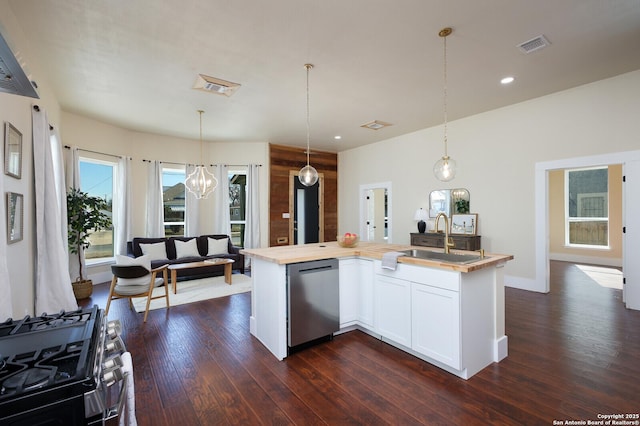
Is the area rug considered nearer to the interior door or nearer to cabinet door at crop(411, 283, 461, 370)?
the interior door

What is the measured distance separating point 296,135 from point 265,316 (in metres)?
4.51

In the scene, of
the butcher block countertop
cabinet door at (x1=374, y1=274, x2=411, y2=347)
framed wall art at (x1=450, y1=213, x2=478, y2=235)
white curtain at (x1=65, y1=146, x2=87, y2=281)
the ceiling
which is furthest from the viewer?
framed wall art at (x1=450, y1=213, x2=478, y2=235)

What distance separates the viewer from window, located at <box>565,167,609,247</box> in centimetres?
689

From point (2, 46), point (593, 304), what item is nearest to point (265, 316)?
point (2, 46)

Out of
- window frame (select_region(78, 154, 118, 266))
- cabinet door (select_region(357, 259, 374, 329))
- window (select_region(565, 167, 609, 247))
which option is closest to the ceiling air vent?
cabinet door (select_region(357, 259, 374, 329))

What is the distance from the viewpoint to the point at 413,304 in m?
2.55

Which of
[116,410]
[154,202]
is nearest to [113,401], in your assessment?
[116,410]

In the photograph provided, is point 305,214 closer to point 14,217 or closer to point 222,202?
point 222,202

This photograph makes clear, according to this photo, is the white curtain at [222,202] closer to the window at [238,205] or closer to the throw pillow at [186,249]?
the window at [238,205]

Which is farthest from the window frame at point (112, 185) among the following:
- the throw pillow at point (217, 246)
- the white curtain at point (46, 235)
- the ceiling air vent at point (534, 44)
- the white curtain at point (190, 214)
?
the ceiling air vent at point (534, 44)

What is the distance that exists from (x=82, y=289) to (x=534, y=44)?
672 cm

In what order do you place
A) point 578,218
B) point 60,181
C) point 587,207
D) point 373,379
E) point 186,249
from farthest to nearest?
point 578,218 → point 587,207 → point 186,249 → point 60,181 → point 373,379

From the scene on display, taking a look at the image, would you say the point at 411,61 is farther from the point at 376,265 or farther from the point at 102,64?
the point at 102,64

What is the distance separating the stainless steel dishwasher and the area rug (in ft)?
7.76
